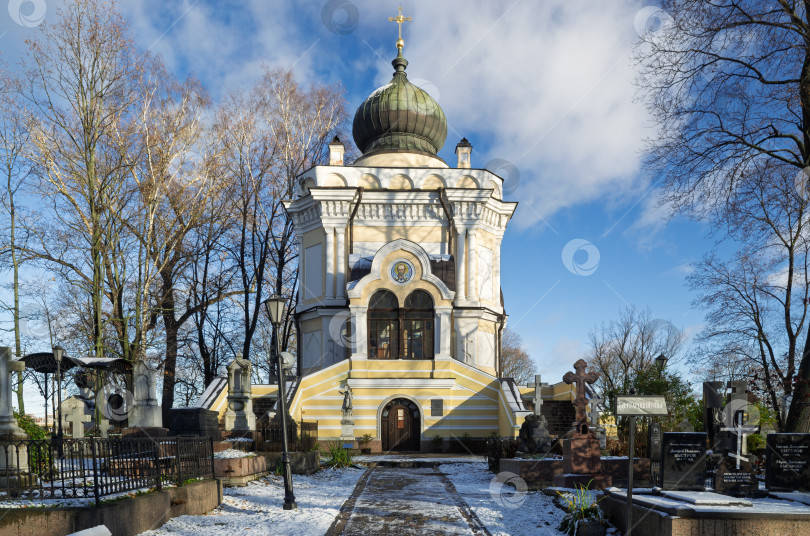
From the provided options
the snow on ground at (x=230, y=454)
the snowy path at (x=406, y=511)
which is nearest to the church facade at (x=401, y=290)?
the snowy path at (x=406, y=511)

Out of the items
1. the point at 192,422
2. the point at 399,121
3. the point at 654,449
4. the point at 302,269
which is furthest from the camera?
the point at 399,121

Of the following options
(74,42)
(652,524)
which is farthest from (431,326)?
(652,524)

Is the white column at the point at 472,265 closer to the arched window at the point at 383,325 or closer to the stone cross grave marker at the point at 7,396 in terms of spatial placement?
the arched window at the point at 383,325

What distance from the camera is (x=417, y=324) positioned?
27000mm

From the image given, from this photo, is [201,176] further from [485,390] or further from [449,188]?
[485,390]

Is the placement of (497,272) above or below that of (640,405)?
above

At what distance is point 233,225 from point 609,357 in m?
29.4

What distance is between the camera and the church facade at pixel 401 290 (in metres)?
25.6

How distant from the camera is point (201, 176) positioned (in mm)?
28359

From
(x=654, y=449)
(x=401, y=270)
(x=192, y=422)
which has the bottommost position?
(x=654, y=449)

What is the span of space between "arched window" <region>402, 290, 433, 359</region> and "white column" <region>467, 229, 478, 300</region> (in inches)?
149

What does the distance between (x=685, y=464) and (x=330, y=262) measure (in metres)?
22.0

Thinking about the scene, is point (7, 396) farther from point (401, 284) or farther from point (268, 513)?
point (401, 284)

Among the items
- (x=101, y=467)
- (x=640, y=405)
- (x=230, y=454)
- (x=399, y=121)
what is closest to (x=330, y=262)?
(x=399, y=121)
